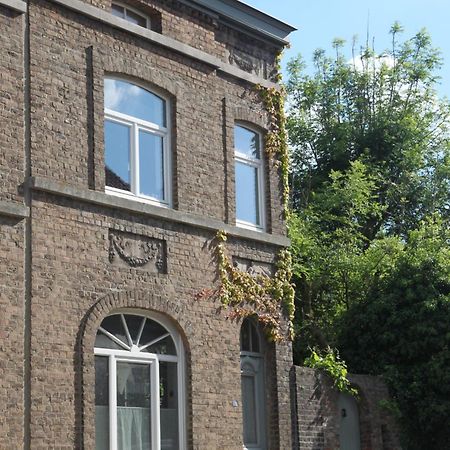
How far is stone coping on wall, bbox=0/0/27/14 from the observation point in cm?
1592

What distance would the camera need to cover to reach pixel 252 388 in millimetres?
19469

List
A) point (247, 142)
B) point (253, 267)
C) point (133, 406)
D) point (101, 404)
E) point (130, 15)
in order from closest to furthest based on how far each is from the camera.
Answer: point (101, 404), point (133, 406), point (130, 15), point (253, 267), point (247, 142)

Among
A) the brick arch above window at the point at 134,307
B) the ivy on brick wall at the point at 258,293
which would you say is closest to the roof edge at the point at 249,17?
the ivy on brick wall at the point at 258,293

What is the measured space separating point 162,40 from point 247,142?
2995 mm

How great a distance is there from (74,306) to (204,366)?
9.96ft

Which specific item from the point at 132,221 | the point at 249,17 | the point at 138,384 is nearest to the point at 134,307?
the point at 138,384

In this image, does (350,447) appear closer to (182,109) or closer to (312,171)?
(182,109)

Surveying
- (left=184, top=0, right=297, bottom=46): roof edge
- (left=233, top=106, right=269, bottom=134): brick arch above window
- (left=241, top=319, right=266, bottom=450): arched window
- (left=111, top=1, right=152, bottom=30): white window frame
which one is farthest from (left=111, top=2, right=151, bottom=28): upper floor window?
(left=241, top=319, right=266, bottom=450): arched window

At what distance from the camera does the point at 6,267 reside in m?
15.1

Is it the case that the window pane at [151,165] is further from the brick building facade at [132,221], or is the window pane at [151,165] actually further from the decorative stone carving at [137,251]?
the decorative stone carving at [137,251]

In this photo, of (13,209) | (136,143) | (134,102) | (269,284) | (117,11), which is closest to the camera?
(13,209)

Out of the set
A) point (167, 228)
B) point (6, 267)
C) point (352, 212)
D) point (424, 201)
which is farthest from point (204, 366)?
point (424, 201)

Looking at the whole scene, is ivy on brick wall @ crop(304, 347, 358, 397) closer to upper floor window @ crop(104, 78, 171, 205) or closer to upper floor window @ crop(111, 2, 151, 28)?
upper floor window @ crop(104, 78, 171, 205)

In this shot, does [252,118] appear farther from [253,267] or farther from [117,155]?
[117,155]
